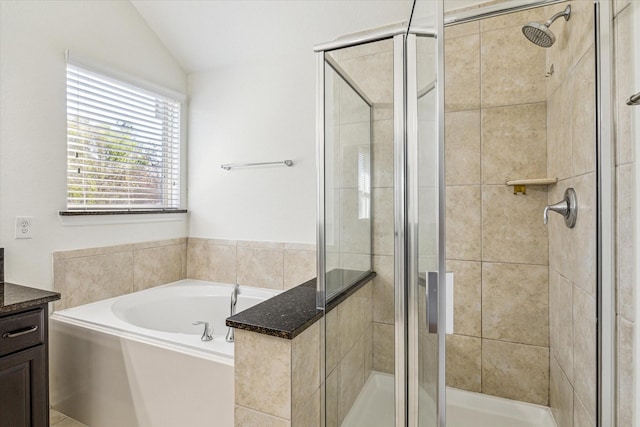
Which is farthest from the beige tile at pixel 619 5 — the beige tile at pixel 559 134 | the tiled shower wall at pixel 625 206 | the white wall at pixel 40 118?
the white wall at pixel 40 118

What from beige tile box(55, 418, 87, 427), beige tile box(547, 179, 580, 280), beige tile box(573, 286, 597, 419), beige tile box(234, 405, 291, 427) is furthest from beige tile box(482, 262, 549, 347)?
beige tile box(55, 418, 87, 427)

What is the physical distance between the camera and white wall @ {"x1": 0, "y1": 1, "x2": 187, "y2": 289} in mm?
1759

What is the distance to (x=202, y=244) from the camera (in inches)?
109

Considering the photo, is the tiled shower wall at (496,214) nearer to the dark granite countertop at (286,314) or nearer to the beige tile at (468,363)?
the beige tile at (468,363)

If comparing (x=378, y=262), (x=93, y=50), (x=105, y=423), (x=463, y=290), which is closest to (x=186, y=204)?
(x=93, y=50)

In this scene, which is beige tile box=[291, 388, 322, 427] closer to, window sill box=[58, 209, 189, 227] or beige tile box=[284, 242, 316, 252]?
beige tile box=[284, 242, 316, 252]

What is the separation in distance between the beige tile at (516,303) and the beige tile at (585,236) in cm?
32

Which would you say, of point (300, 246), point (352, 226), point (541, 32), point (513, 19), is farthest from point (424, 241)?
point (300, 246)

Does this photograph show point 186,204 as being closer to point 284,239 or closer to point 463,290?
point 284,239

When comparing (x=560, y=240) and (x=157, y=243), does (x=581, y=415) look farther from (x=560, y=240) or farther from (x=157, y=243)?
(x=157, y=243)

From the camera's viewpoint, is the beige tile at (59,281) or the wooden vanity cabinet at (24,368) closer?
the wooden vanity cabinet at (24,368)

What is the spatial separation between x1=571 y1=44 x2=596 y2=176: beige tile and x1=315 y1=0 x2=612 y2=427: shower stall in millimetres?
11

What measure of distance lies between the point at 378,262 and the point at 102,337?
148 centimetres

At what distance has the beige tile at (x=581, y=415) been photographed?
98 centimetres
